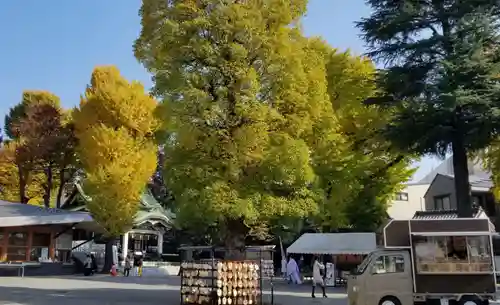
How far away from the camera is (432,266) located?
12.8 metres

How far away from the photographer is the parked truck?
12469mm

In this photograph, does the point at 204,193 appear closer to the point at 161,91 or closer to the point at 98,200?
the point at 161,91

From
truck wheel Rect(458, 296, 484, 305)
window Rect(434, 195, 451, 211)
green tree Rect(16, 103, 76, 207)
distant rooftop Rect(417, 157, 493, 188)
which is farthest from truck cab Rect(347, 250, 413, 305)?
green tree Rect(16, 103, 76, 207)

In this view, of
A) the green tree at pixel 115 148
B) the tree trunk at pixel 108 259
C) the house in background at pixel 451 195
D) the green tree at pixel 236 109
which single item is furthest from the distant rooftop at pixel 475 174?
the tree trunk at pixel 108 259

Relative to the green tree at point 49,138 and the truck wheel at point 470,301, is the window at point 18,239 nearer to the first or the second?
the green tree at point 49,138

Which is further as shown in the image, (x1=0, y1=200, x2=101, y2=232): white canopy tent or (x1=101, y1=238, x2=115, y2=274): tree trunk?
(x1=101, y1=238, x2=115, y2=274): tree trunk

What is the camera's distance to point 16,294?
17.1 m

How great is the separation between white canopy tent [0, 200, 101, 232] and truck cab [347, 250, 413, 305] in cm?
2162

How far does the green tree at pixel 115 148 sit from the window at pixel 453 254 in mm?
19165

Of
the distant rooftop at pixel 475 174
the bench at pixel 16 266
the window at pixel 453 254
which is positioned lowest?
the bench at pixel 16 266

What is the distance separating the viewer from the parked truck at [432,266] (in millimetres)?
12469

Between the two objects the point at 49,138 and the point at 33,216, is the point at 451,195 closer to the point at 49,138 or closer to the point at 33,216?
the point at 33,216

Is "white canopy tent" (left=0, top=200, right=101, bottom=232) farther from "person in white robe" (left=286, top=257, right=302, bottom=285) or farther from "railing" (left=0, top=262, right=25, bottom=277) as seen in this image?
"person in white robe" (left=286, top=257, right=302, bottom=285)

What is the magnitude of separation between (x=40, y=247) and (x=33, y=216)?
3.22 meters
